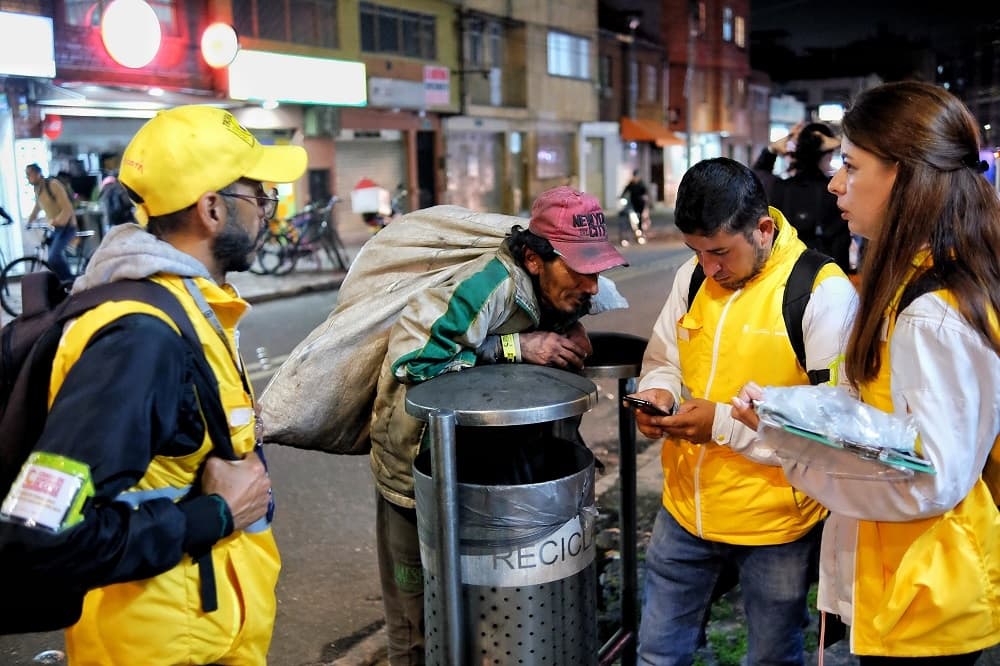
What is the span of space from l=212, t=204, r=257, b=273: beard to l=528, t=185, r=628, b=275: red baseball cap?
99 centimetres

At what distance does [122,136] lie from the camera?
57.6 feet

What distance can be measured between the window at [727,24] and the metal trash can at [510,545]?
47668 millimetres

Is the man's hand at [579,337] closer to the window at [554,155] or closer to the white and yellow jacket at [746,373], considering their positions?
the white and yellow jacket at [746,373]

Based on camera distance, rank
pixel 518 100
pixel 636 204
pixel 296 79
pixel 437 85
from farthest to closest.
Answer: pixel 518 100 → pixel 437 85 → pixel 636 204 → pixel 296 79

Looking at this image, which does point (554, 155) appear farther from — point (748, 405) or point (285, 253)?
point (748, 405)

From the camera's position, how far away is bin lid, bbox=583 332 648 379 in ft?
9.48

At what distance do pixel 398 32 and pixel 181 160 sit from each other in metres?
24.6

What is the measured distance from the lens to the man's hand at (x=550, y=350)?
277 cm

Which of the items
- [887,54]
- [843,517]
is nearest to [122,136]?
[843,517]

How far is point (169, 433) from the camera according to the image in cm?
168

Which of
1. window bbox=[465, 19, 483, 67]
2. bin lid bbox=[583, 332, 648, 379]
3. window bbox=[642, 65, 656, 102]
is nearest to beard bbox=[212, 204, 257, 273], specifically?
bin lid bbox=[583, 332, 648, 379]

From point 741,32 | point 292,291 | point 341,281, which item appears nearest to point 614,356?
point 341,281

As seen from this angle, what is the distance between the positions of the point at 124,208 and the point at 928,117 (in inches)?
624

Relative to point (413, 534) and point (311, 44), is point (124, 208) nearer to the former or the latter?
point (311, 44)
